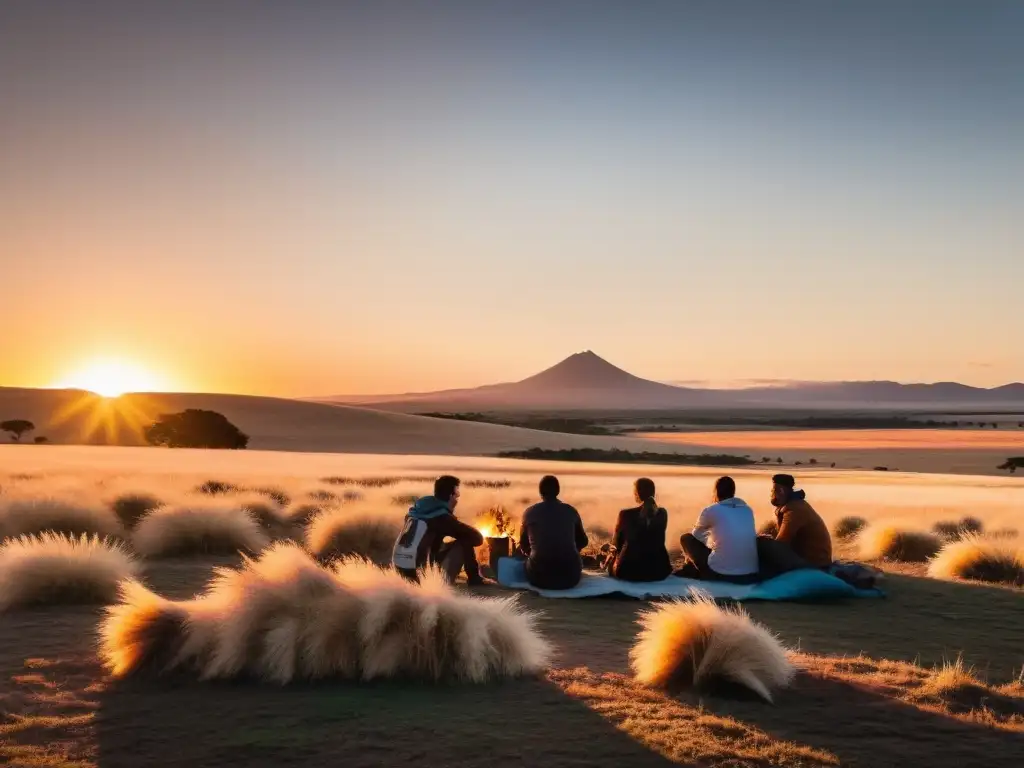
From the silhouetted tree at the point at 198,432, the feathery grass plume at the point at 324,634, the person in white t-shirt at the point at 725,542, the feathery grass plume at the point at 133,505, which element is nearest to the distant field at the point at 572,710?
the feathery grass plume at the point at 324,634

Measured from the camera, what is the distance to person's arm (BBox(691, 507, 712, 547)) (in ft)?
39.5

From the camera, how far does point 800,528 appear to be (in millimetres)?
12625

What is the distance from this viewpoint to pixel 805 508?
12508mm

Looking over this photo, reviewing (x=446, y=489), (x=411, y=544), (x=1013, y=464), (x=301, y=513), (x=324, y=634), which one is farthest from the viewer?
(x=1013, y=464)

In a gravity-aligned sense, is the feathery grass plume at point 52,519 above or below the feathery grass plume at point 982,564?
above

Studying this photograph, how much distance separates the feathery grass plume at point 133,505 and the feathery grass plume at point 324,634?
12059 mm

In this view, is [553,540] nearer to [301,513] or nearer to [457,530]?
[457,530]

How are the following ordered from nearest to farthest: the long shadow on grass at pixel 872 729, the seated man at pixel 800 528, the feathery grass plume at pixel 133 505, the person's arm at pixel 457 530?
the long shadow on grass at pixel 872 729 < the person's arm at pixel 457 530 < the seated man at pixel 800 528 < the feathery grass plume at pixel 133 505

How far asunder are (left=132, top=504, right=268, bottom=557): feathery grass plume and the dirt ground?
239 inches

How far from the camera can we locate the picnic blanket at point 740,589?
11734 millimetres

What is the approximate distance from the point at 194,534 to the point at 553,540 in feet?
20.1

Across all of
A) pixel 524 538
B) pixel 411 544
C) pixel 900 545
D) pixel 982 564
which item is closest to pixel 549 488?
pixel 524 538

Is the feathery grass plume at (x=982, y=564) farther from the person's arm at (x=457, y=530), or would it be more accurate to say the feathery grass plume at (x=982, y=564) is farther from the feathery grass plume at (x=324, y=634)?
the feathery grass plume at (x=324, y=634)

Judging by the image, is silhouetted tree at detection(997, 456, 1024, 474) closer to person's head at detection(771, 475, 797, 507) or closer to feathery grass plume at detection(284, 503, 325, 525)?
feathery grass plume at detection(284, 503, 325, 525)
